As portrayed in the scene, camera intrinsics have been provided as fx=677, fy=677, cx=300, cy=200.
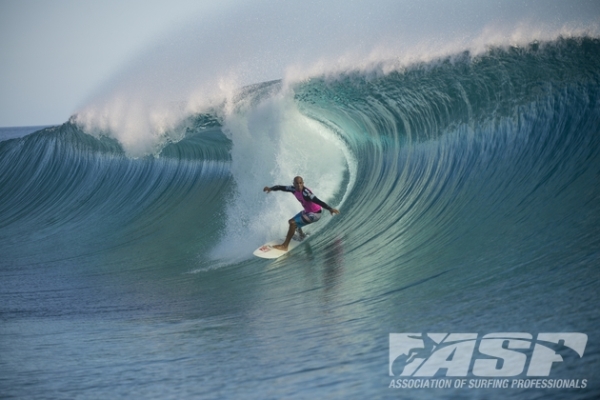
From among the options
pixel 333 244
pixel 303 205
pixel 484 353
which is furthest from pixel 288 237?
pixel 484 353

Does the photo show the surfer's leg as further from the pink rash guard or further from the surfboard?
the pink rash guard

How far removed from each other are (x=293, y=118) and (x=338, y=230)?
2790 mm

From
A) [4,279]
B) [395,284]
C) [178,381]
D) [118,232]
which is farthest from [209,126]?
[178,381]

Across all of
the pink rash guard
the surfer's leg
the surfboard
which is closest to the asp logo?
the pink rash guard

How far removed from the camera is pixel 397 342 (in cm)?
410

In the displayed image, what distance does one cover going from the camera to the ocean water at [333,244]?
4109mm

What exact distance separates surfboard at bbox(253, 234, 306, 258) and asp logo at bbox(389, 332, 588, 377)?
4.01m

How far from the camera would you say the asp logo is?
3397 millimetres

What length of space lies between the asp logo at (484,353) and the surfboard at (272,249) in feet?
13.1

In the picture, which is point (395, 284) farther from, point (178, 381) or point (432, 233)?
point (178, 381)

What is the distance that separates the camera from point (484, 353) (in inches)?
143

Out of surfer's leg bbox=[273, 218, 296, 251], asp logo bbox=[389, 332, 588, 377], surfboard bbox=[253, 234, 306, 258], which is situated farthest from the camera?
surfboard bbox=[253, 234, 306, 258]

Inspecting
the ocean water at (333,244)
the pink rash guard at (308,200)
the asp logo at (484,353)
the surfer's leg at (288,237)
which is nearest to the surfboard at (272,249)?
the surfer's leg at (288,237)

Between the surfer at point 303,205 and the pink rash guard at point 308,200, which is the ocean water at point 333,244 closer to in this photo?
the surfer at point 303,205
